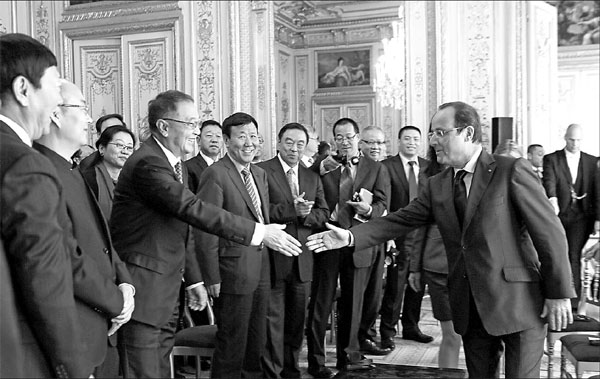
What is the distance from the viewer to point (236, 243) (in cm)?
363

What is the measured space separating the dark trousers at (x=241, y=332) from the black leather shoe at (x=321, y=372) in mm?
623

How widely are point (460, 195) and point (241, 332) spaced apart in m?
1.58

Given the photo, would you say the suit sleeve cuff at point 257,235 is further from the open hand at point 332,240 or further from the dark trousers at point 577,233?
the dark trousers at point 577,233

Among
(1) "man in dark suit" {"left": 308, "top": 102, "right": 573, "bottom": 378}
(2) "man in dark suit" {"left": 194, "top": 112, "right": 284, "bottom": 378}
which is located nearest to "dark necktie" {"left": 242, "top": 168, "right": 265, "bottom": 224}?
(2) "man in dark suit" {"left": 194, "top": 112, "right": 284, "bottom": 378}

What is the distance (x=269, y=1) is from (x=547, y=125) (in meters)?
4.39

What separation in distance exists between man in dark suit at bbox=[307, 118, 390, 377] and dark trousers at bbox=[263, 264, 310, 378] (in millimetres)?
197

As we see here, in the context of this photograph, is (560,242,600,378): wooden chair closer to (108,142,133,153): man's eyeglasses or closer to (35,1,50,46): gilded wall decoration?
(108,142,133,153): man's eyeglasses

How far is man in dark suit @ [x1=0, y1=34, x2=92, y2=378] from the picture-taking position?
1.72 meters

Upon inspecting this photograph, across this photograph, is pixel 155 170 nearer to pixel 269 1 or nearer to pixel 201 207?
pixel 201 207

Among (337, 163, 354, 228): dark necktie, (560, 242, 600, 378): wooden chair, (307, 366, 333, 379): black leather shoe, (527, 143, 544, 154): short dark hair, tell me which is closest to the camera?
(560, 242, 600, 378): wooden chair

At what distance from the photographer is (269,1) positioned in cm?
843

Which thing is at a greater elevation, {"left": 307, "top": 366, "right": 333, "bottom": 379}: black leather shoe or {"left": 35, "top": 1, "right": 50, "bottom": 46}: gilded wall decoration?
{"left": 35, "top": 1, "right": 50, "bottom": 46}: gilded wall decoration

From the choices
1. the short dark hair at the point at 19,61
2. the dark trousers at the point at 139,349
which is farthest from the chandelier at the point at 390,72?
the short dark hair at the point at 19,61

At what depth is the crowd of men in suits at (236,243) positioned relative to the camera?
179 centimetres
